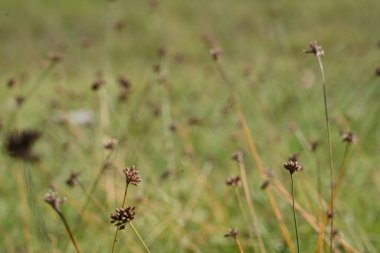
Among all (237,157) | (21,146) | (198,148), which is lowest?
(21,146)

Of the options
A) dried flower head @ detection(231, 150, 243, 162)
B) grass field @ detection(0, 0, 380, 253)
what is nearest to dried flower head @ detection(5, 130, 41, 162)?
grass field @ detection(0, 0, 380, 253)

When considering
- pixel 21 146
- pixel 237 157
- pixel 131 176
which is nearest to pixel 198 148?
pixel 237 157

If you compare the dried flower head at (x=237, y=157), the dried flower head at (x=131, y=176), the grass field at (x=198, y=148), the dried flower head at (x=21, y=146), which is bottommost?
the dried flower head at (x=21, y=146)

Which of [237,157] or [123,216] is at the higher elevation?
[237,157]

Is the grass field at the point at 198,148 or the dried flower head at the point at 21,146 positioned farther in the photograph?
the grass field at the point at 198,148

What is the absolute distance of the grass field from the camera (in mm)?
2096

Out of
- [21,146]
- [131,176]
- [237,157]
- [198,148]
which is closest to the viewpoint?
[21,146]

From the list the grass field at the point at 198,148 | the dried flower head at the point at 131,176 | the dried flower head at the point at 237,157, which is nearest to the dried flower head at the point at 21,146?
the grass field at the point at 198,148

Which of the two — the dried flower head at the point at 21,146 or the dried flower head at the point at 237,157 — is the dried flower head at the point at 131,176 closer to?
the dried flower head at the point at 21,146

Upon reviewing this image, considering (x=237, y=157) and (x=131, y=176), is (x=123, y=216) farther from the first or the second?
(x=237, y=157)

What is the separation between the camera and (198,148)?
144 inches

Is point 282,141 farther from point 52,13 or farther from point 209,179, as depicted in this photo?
point 52,13

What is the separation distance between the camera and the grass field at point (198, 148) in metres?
2.10

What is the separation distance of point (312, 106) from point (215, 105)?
85cm
